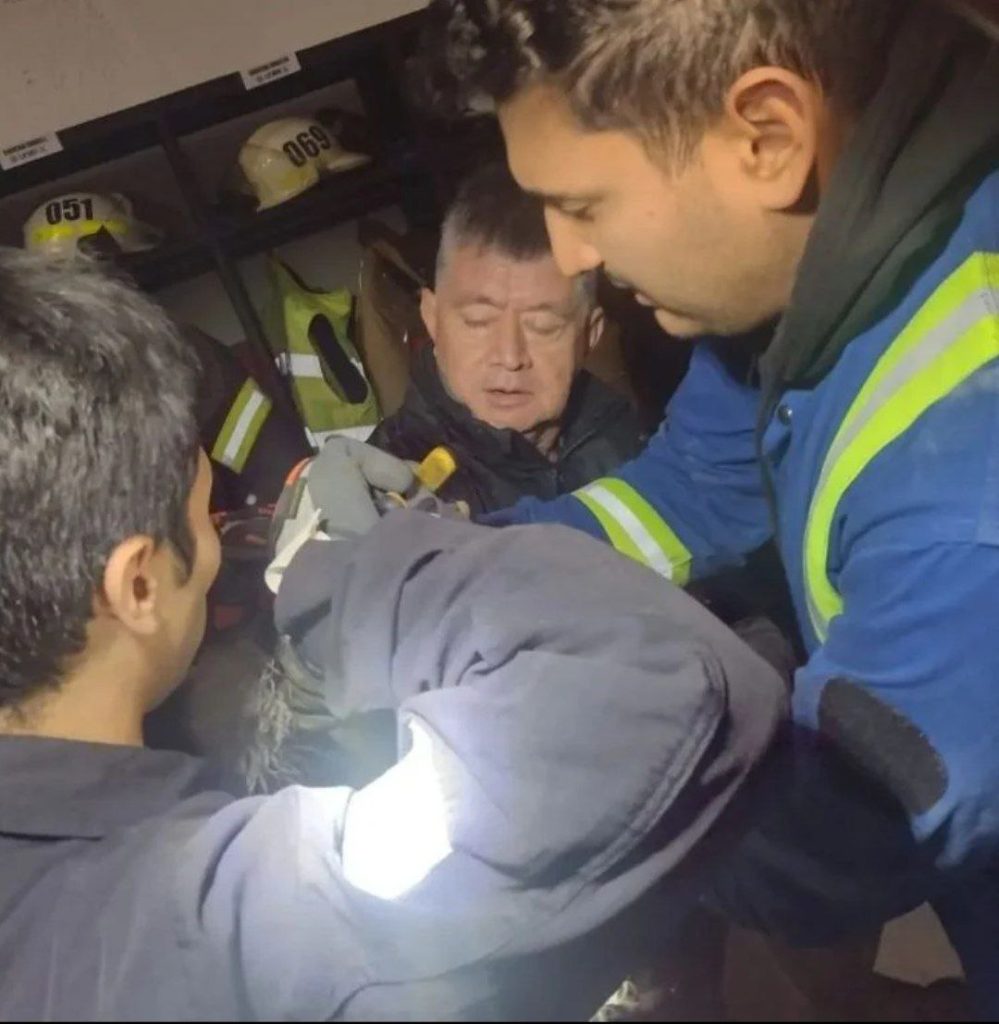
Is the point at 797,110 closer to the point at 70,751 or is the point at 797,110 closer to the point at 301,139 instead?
the point at 70,751

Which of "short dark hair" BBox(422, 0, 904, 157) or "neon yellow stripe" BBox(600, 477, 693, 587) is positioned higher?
"short dark hair" BBox(422, 0, 904, 157)

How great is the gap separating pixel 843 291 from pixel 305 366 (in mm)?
1266

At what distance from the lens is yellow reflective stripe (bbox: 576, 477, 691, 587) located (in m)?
1.11

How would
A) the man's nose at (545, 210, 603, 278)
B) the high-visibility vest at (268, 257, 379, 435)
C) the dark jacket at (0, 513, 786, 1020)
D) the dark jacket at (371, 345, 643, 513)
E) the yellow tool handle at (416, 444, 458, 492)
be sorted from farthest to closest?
the high-visibility vest at (268, 257, 379, 435)
the dark jacket at (371, 345, 643, 513)
the yellow tool handle at (416, 444, 458, 492)
the man's nose at (545, 210, 603, 278)
the dark jacket at (0, 513, 786, 1020)

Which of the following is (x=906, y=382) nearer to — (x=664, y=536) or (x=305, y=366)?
(x=664, y=536)

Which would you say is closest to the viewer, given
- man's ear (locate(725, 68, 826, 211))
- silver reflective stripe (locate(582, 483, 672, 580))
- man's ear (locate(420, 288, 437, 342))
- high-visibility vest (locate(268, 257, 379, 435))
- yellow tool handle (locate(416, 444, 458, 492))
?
man's ear (locate(725, 68, 826, 211))

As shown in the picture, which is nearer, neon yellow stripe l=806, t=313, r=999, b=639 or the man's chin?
neon yellow stripe l=806, t=313, r=999, b=639

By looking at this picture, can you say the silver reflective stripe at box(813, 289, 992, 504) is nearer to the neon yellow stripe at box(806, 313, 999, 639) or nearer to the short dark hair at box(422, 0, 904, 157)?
the neon yellow stripe at box(806, 313, 999, 639)

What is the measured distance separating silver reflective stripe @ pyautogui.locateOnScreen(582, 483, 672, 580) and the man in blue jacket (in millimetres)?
200

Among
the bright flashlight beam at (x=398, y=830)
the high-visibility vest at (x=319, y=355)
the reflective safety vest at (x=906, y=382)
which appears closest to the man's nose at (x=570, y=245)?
the reflective safety vest at (x=906, y=382)

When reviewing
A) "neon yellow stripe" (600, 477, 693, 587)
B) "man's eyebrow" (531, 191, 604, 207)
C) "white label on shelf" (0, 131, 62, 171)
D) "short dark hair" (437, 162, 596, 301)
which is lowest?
"neon yellow stripe" (600, 477, 693, 587)

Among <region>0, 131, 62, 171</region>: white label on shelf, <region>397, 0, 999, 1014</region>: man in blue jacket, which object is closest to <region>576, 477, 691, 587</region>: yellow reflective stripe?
<region>397, 0, 999, 1014</region>: man in blue jacket

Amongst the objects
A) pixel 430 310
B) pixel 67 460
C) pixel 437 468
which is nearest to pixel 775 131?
pixel 67 460

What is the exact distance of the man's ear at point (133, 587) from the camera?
2.24 ft
